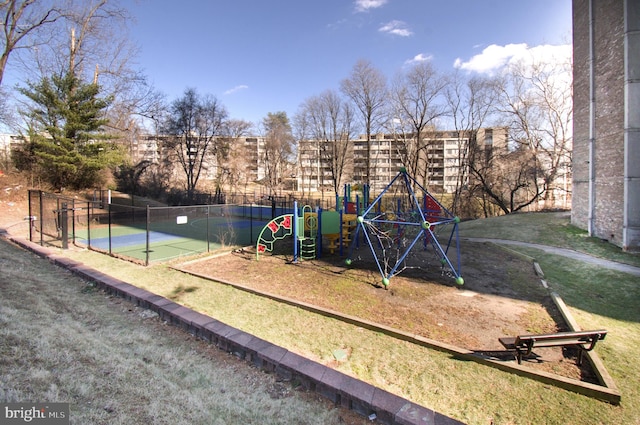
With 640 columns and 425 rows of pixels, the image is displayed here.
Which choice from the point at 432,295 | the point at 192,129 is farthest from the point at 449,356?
the point at 192,129

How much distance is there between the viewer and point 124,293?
589cm

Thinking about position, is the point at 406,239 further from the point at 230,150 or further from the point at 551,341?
the point at 230,150

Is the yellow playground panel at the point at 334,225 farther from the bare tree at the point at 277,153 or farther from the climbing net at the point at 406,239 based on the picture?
the bare tree at the point at 277,153

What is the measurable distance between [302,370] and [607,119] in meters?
14.9

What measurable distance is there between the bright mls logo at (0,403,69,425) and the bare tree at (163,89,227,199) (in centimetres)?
3102

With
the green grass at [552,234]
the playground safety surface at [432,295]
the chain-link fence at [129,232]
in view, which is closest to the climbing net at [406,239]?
the playground safety surface at [432,295]

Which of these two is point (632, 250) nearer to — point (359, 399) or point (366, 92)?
point (359, 399)

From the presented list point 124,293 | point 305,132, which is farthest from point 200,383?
point 305,132

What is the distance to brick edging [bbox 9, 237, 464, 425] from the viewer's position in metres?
2.83

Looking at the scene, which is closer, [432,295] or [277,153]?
[432,295]

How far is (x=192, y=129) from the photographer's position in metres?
33.0

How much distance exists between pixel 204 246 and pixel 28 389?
9.59 m

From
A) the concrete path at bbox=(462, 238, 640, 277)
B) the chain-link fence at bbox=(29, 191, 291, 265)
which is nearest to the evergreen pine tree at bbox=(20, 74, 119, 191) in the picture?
the chain-link fence at bbox=(29, 191, 291, 265)

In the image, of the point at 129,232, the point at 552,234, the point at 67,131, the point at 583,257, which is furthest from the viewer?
the point at 67,131
